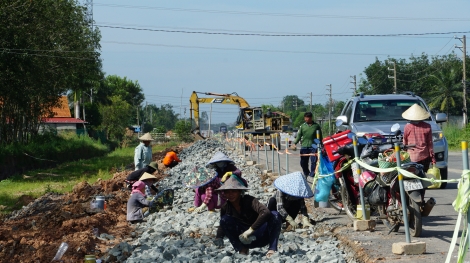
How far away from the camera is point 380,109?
15.4 metres

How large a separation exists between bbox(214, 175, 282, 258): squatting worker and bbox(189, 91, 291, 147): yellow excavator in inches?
1336

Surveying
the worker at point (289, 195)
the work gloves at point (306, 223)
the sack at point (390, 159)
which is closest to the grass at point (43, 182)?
the work gloves at point (306, 223)

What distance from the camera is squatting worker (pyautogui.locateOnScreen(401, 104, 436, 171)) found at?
10695 millimetres

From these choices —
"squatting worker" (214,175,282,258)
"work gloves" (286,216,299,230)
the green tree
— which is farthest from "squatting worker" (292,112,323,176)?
the green tree

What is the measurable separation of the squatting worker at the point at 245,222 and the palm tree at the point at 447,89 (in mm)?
65805

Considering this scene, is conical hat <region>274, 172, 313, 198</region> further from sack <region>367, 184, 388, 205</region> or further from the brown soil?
the brown soil

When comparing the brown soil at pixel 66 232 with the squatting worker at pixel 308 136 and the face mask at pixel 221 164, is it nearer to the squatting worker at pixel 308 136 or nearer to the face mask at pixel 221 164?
the face mask at pixel 221 164

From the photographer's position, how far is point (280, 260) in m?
8.07

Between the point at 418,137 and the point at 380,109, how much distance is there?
15.4 feet

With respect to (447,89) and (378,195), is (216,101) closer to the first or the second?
(447,89)

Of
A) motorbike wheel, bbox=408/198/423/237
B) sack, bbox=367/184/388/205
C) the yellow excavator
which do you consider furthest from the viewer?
the yellow excavator

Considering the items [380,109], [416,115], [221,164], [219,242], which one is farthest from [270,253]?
[380,109]

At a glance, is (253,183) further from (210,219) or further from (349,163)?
(349,163)

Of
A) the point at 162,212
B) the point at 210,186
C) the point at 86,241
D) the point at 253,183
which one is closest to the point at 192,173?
the point at 210,186
